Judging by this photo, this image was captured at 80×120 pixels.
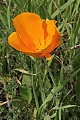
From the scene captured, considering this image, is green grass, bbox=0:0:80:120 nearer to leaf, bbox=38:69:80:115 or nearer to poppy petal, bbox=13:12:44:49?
leaf, bbox=38:69:80:115

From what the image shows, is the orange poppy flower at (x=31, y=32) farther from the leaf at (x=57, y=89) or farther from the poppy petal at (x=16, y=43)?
the leaf at (x=57, y=89)

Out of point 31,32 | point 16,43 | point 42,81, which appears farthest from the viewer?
point 42,81

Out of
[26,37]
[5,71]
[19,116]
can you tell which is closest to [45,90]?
[19,116]

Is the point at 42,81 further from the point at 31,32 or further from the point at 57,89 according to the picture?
the point at 31,32

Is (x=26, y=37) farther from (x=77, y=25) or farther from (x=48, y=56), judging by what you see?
(x=77, y=25)

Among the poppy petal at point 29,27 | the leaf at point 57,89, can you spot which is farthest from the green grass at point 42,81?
the poppy petal at point 29,27

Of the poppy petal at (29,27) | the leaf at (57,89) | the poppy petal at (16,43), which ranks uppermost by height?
the poppy petal at (29,27)

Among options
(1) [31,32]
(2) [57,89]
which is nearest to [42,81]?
(2) [57,89]

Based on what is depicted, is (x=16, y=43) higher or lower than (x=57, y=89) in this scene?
higher
